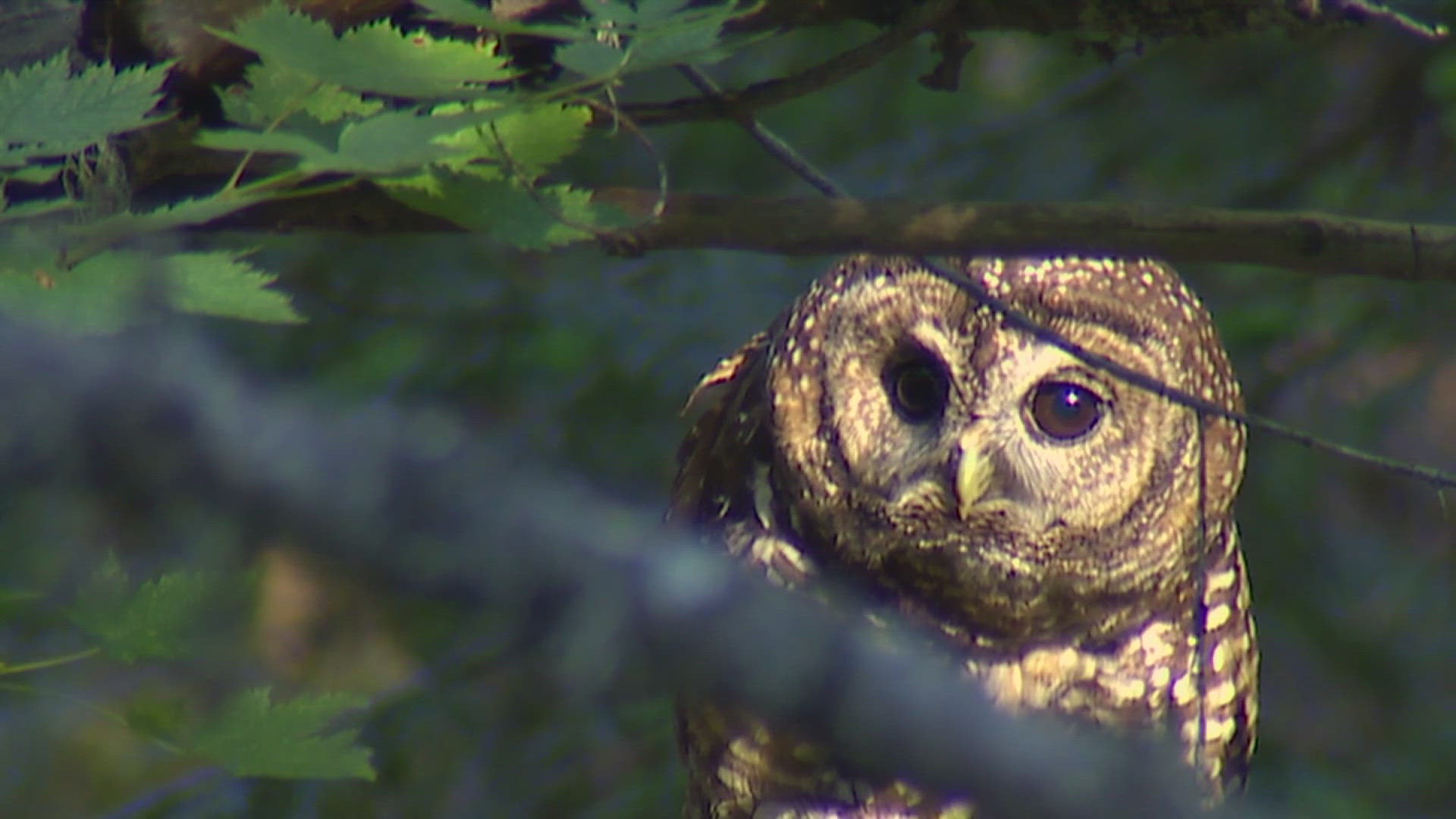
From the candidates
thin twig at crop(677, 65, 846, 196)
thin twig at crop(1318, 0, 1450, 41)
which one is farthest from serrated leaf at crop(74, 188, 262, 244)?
thin twig at crop(1318, 0, 1450, 41)

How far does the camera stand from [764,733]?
8.50 feet

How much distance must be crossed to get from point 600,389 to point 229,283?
2.76 m

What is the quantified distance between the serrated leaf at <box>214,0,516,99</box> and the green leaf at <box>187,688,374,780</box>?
0.40 metres

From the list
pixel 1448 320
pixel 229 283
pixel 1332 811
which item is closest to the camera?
pixel 229 283

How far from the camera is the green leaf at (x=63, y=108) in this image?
105 cm

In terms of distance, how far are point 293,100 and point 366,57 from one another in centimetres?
11

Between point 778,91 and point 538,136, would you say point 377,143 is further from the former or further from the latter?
point 778,91

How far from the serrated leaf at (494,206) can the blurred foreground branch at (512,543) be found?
43cm

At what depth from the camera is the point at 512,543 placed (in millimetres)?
673

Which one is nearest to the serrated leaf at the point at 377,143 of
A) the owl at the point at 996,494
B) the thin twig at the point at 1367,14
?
the thin twig at the point at 1367,14

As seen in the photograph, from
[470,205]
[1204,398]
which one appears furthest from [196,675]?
[1204,398]

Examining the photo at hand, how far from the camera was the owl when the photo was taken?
96.9 inches

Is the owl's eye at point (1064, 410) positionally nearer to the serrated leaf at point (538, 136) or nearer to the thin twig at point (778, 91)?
the thin twig at point (778, 91)

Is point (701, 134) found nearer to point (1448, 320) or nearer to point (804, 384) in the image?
point (804, 384)
